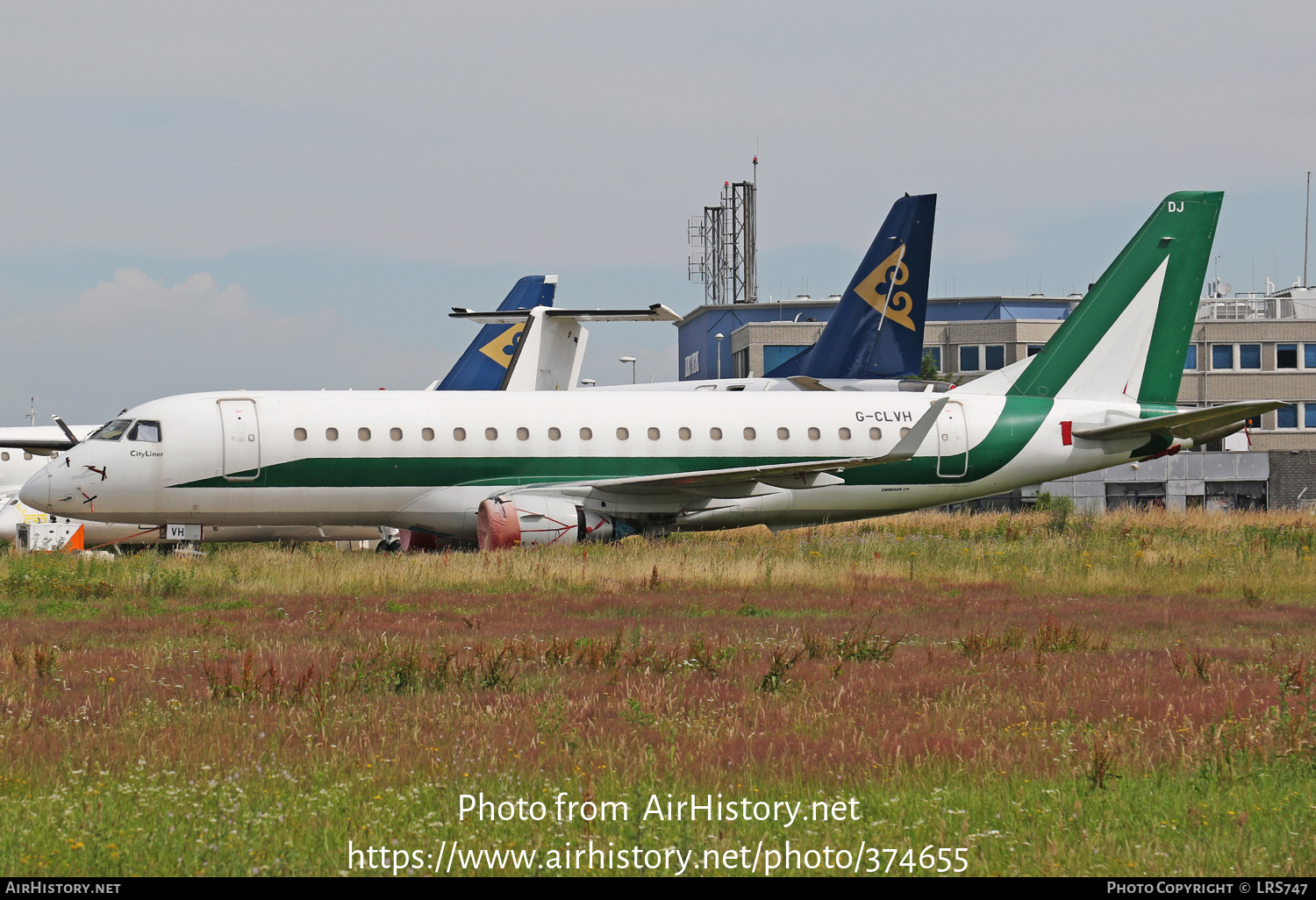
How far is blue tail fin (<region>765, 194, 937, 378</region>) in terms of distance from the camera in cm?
3631

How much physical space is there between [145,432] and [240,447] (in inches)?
74.4

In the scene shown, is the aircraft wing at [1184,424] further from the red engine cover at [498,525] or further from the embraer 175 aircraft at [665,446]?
the red engine cover at [498,525]

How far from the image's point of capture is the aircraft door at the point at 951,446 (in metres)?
28.4

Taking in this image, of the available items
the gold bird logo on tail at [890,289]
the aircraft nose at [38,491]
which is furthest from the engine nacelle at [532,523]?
the gold bird logo on tail at [890,289]

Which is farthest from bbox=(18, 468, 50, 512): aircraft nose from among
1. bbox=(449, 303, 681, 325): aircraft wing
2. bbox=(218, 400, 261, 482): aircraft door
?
bbox=(449, 303, 681, 325): aircraft wing

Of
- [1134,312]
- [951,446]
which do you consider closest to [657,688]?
[951,446]

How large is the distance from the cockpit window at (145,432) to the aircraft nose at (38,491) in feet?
5.78

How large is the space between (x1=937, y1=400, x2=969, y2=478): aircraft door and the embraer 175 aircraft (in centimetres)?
5

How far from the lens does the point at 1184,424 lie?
27.9 meters

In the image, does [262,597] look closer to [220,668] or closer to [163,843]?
[220,668]

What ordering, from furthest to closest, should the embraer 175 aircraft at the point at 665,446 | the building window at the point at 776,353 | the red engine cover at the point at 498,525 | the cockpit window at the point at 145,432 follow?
the building window at the point at 776,353 → the embraer 175 aircraft at the point at 665,446 → the cockpit window at the point at 145,432 → the red engine cover at the point at 498,525

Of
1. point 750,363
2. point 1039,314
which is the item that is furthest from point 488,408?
point 1039,314

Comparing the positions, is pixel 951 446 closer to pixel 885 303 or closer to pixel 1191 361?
pixel 885 303

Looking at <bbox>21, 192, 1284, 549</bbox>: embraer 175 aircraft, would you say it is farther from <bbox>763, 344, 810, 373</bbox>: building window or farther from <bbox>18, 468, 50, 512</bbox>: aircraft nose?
<bbox>763, 344, 810, 373</bbox>: building window
